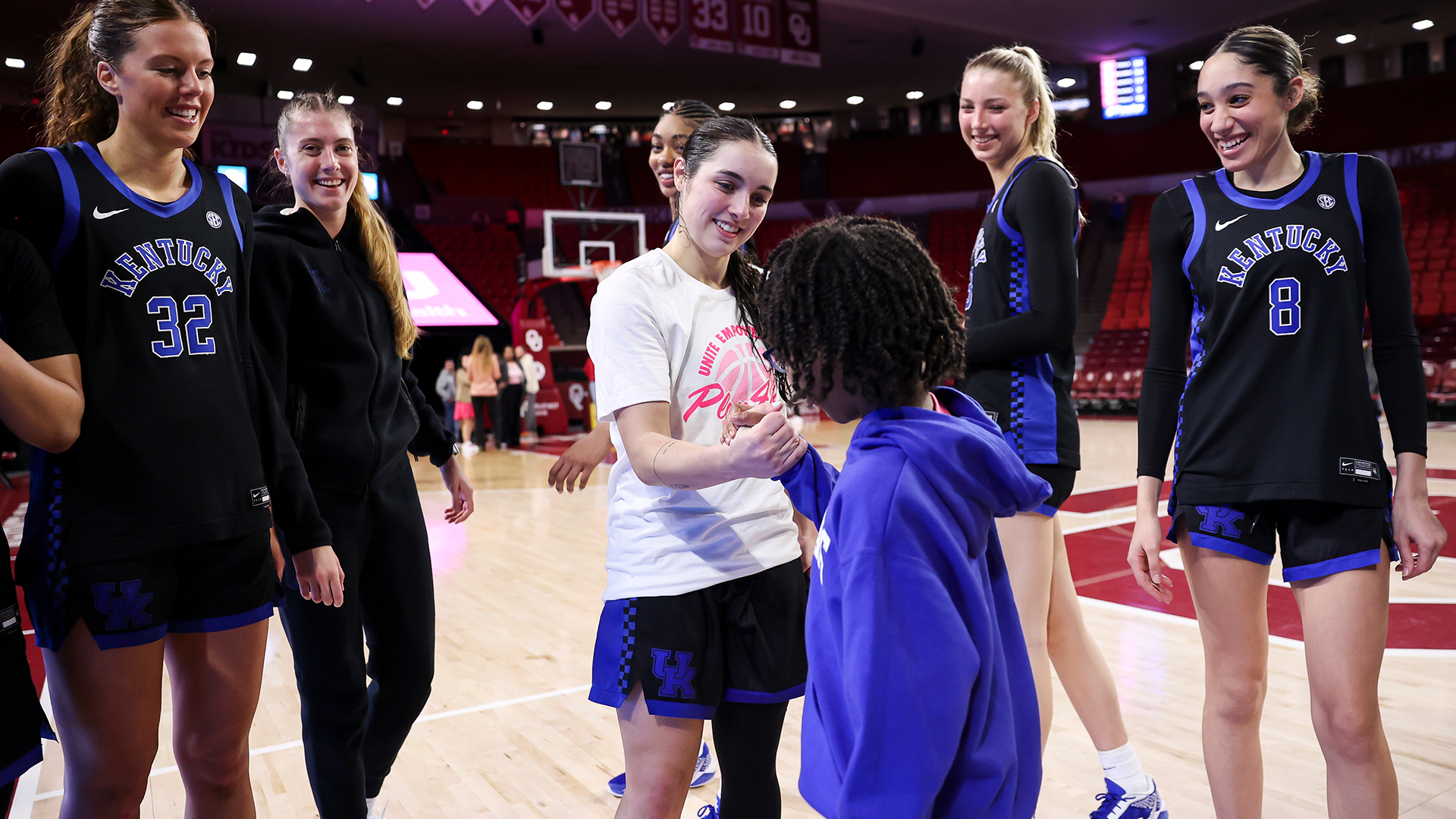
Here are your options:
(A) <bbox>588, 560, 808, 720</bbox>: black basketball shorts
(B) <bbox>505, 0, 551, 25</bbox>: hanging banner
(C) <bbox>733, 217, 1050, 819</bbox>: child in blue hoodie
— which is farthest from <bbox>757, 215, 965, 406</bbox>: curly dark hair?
(B) <bbox>505, 0, 551, 25</bbox>: hanging banner

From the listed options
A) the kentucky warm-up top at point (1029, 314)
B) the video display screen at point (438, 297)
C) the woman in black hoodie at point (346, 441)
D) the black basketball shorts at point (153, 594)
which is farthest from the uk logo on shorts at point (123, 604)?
the video display screen at point (438, 297)

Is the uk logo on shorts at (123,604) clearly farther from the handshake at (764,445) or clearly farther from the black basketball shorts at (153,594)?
the handshake at (764,445)

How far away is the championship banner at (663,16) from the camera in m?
10.9

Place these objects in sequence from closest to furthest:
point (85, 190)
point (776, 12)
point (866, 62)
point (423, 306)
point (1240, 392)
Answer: point (85, 190) < point (1240, 392) < point (776, 12) < point (423, 306) < point (866, 62)

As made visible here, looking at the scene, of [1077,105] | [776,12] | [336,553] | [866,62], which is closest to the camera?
[336,553]

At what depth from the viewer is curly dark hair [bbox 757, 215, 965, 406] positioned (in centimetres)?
123

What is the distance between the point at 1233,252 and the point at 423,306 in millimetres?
14686

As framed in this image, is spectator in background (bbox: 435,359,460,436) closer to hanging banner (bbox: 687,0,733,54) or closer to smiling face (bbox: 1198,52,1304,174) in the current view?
hanging banner (bbox: 687,0,733,54)

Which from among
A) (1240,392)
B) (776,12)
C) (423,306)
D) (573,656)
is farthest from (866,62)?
(1240,392)

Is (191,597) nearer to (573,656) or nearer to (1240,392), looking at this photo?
(1240,392)

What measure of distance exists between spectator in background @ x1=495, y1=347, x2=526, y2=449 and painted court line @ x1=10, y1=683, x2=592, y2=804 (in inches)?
396

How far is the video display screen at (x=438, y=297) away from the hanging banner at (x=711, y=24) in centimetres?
625

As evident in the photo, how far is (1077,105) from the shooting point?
1998cm

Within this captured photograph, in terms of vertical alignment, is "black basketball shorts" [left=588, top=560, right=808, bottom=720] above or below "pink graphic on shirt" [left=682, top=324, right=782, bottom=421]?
below
